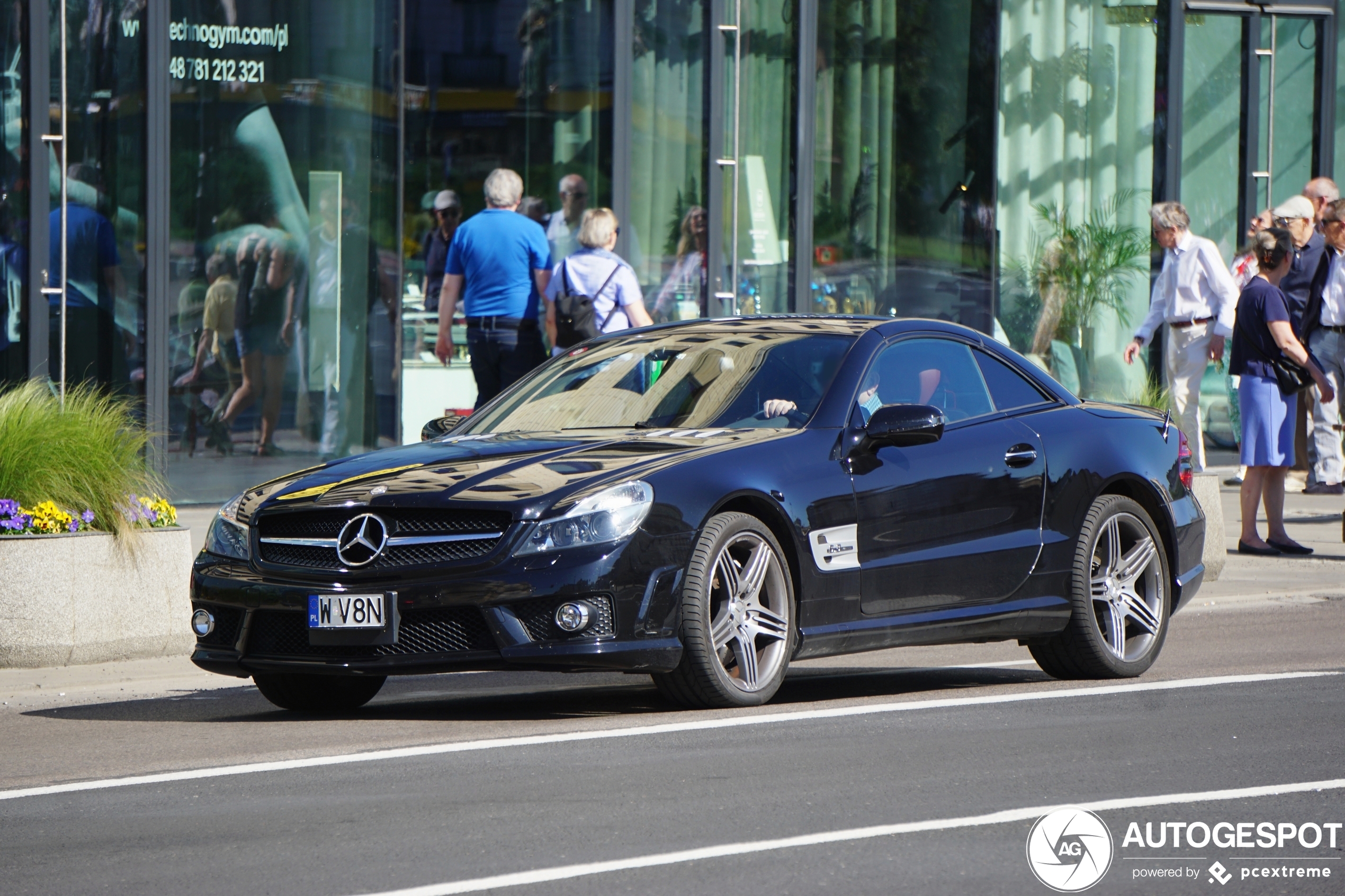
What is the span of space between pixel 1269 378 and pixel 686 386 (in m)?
6.78

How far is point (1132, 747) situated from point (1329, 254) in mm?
9865

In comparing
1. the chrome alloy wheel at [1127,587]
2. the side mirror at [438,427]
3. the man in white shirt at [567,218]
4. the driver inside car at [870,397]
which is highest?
the man in white shirt at [567,218]

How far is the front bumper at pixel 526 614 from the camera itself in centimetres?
705

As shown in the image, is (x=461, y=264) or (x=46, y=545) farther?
(x=461, y=264)

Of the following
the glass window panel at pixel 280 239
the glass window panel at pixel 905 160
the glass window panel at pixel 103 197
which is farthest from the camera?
the glass window panel at pixel 905 160

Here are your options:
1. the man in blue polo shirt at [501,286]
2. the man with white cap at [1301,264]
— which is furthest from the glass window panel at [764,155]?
the man in blue polo shirt at [501,286]

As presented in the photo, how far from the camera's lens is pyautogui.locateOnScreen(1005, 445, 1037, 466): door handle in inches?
332

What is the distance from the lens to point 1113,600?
8.79 metres

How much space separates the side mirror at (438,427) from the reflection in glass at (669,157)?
337 inches

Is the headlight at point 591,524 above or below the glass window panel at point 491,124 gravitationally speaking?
below

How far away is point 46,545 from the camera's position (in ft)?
30.1

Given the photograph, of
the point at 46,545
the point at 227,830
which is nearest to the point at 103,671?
the point at 46,545

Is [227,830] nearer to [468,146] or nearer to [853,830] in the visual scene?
[853,830]

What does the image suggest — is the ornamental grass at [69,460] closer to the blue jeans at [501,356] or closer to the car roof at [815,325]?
the car roof at [815,325]
